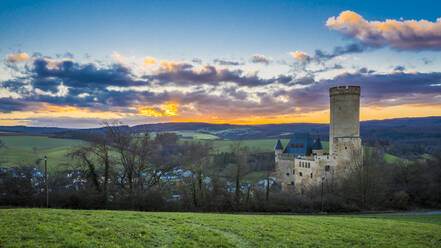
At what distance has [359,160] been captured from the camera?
42156 millimetres

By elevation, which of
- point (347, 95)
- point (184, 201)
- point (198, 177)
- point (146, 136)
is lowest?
point (184, 201)

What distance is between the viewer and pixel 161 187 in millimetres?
30859

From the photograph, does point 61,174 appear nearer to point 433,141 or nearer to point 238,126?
point 433,141

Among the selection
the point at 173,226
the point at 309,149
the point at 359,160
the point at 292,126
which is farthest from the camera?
the point at 292,126

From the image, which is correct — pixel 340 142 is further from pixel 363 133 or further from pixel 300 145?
pixel 363 133

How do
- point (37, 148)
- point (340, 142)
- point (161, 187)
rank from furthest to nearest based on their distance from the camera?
point (37, 148)
point (340, 142)
point (161, 187)

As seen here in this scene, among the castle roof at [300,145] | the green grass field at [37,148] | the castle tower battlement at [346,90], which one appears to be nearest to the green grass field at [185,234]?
the castle tower battlement at [346,90]

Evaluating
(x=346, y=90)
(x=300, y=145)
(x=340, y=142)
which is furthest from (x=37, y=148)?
(x=346, y=90)

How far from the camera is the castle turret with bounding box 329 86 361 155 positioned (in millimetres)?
42594

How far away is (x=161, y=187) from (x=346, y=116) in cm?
2976

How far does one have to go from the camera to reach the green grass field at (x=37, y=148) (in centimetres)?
5256

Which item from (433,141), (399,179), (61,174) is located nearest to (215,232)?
(61,174)

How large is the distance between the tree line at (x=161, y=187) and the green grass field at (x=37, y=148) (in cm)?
2367

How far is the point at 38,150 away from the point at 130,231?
205 ft
